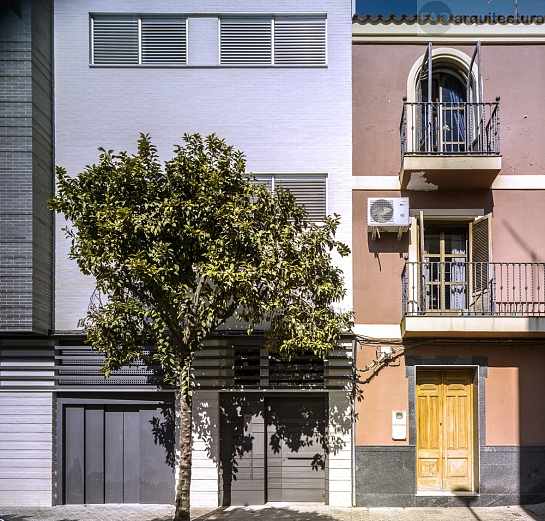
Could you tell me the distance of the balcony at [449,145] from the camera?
10.1 metres

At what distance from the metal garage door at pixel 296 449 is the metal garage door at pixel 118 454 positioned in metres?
1.83

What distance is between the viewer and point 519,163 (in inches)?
425

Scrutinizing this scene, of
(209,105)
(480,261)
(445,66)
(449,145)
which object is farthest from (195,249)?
(445,66)

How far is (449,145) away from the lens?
1111cm

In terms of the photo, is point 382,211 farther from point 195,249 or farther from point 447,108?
point 195,249

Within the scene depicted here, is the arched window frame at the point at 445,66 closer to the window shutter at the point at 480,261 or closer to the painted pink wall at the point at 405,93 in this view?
the painted pink wall at the point at 405,93

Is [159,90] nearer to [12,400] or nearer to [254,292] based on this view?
[254,292]

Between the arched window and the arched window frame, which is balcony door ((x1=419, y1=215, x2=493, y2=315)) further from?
the arched window frame

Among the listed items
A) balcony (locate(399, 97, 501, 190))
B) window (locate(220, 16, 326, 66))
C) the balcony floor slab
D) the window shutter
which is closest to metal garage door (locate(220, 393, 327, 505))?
the balcony floor slab

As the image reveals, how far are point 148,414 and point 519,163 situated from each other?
823 centimetres

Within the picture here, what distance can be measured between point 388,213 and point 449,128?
2163 mm

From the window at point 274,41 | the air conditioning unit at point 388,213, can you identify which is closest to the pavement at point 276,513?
the air conditioning unit at point 388,213

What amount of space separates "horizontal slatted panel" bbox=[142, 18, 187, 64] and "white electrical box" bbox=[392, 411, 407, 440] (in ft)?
25.2

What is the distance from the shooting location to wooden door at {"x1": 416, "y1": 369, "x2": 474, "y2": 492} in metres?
10.6
